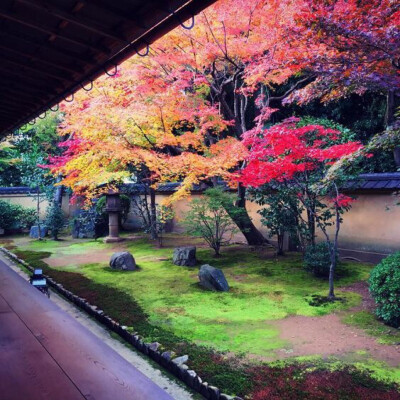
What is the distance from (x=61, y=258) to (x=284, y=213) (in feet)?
23.3

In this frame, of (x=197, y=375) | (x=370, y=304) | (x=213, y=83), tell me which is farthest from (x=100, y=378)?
(x=213, y=83)

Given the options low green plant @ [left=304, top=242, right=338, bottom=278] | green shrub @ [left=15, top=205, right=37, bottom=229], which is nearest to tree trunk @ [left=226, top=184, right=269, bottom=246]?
low green plant @ [left=304, top=242, right=338, bottom=278]

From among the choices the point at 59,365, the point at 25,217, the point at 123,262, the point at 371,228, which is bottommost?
the point at 123,262

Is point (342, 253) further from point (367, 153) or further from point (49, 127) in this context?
point (49, 127)

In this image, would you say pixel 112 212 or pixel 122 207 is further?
pixel 122 207

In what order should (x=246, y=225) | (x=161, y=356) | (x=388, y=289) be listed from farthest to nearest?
(x=246, y=225) → (x=388, y=289) → (x=161, y=356)

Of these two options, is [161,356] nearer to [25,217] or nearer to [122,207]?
[122,207]

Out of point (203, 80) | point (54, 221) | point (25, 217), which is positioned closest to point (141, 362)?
point (203, 80)

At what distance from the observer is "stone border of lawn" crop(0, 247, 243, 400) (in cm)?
354

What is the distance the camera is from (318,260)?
8.15m

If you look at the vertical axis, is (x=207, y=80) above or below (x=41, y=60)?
above

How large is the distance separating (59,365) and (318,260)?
7.03 m

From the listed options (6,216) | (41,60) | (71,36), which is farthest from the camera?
(6,216)

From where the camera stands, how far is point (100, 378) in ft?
6.40
